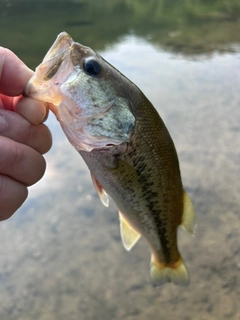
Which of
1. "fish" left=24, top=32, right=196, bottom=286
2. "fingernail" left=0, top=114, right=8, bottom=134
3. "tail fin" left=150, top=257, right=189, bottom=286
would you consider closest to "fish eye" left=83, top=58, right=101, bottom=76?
"fish" left=24, top=32, right=196, bottom=286

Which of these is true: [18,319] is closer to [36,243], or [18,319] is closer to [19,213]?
[36,243]

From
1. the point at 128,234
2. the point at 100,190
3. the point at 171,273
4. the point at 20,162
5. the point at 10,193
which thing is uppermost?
the point at 20,162

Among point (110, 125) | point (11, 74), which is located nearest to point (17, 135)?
point (11, 74)

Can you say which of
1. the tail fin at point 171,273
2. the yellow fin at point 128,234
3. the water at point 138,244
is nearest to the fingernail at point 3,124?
the yellow fin at point 128,234

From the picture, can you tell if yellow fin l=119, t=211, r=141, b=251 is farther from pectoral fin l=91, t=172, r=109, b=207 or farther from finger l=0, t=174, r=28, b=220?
finger l=0, t=174, r=28, b=220

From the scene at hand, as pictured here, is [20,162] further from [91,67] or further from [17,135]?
[91,67]
